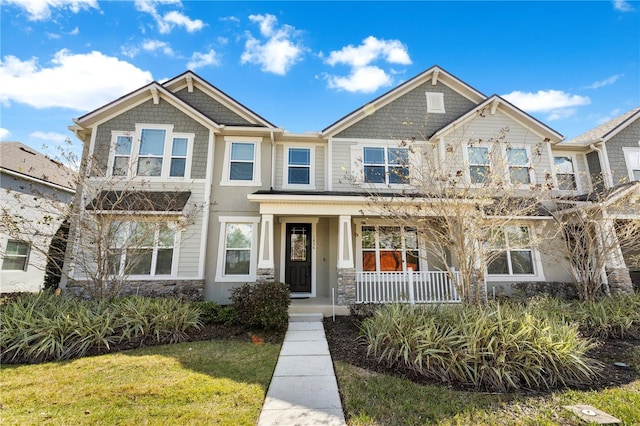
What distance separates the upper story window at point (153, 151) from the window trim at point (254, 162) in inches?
48.6

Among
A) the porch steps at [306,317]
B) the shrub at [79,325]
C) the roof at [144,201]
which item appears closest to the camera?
the shrub at [79,325]

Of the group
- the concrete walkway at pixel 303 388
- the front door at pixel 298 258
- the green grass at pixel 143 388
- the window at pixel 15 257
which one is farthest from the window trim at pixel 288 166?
the window at pixel 15 257

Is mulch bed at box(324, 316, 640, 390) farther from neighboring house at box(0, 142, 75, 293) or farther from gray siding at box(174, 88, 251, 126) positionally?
neighboring house at box(0, 142, 75, 293)

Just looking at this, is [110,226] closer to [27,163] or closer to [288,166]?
[288,166]

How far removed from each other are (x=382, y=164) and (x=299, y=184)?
11.1 ft

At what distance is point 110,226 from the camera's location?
25.4 feet

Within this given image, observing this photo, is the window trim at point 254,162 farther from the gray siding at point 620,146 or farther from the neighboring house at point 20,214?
the gray siding at point 620,146

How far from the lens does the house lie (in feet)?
30.7

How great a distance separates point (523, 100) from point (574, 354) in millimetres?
11007

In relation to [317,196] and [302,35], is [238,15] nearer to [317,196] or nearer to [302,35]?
[302,35]

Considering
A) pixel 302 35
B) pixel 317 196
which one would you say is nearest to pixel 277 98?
pixel 302 35

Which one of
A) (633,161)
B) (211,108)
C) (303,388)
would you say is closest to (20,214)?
(211,108)

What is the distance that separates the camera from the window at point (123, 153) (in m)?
10.2

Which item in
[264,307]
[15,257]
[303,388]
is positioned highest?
[15,257]
